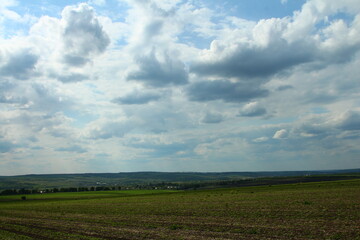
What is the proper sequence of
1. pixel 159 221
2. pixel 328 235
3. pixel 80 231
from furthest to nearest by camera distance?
1. pixel 159 221
2. pixel 80 231
3. pixel 328 235

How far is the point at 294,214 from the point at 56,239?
21.4 m

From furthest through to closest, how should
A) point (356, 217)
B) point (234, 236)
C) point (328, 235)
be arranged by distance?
point (356, 217) < point (234, 236) < point (328, 235)

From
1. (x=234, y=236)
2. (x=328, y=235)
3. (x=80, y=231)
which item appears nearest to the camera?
(x=328, y=235)

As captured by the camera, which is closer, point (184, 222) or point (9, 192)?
point (184, 222)

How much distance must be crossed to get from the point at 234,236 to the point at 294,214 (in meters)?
10.4

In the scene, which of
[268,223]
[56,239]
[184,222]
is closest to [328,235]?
[268,223]

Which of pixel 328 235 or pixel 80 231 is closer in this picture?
pixel 328 235

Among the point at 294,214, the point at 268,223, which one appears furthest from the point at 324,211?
the point at 268,223

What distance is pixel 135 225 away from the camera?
98.9ft

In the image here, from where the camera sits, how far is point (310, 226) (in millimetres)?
23484

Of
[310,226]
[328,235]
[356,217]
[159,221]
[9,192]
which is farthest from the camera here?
[9,192]

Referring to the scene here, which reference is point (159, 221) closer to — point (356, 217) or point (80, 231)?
point (80, 231)

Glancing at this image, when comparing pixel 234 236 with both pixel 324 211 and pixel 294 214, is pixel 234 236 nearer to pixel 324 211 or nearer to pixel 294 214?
pixel 294 214

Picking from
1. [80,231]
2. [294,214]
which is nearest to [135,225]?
[80,231]
